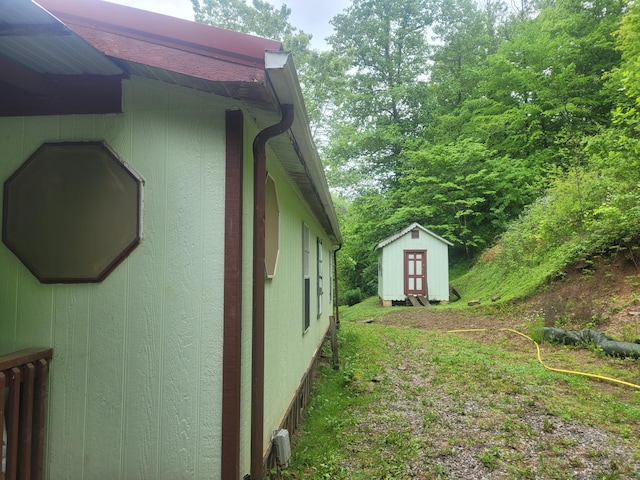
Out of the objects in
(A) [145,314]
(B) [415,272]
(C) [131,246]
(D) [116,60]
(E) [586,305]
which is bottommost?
(E) [586,305]

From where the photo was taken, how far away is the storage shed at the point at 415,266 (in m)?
15.0

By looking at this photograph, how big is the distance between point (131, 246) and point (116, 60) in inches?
37.8

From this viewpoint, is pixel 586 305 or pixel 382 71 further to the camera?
pixel 382 71

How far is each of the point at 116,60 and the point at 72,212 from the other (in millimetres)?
838

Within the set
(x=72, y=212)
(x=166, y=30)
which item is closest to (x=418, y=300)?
(x=72, y=212)

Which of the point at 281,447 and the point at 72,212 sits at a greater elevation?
A: the point at 72,212

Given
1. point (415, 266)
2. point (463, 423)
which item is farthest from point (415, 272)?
point (463, 423)

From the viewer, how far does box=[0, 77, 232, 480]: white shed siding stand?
1890 mm

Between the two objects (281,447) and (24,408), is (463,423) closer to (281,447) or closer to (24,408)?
(281,447)

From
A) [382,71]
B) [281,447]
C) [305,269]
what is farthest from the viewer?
[382,71]

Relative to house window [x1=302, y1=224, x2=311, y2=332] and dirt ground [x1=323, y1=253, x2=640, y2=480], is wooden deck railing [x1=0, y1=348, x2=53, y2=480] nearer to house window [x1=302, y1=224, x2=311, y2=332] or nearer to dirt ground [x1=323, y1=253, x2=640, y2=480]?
dirt ground [x1=323, y1=253, x2=640, y2=480]

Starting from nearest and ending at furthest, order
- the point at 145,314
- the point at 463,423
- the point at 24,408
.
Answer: the point at 24,408 < the point at 145,314 < the point at 463,423

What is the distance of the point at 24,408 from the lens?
5.84 feet

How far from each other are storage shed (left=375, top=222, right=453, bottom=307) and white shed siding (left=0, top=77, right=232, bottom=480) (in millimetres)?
13880
